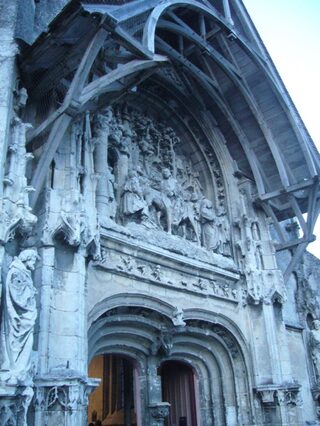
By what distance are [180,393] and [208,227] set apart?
3160 mm

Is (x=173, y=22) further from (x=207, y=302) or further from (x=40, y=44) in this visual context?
(x=207, y=302)

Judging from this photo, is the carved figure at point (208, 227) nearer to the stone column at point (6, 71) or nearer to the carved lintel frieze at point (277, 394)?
the carved lintel frieze at point (277, 394)

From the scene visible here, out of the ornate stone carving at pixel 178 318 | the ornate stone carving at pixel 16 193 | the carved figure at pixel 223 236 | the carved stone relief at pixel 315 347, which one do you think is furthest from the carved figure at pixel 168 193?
the carved stone relief at pixel 315 347

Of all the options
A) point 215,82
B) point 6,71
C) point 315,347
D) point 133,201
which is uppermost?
point 215,82

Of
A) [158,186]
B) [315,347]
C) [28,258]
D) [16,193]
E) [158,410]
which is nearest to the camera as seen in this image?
[28,258]

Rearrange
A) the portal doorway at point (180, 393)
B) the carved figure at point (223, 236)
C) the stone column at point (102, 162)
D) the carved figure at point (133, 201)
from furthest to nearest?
1. the carved figure at point (223, 236)
2. the portal doorway at point (180, 393)
3. the carved figure at point (133, 201)
4. the stone column at point (102, 162)

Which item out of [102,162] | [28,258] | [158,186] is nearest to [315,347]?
[158,186]

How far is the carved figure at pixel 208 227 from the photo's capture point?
948 cm

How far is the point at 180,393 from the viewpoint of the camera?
29.3 feet

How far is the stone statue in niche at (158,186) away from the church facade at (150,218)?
4 centimetres

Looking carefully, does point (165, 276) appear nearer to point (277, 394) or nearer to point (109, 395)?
point (277, 394)

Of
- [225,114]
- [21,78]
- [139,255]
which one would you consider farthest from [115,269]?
[225,114]

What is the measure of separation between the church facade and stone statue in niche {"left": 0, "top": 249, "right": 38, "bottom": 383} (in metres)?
0.01

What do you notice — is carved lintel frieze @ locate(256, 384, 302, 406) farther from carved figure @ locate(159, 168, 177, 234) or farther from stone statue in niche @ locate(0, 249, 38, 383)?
stone statue in niche @ locate(0, 249, 38, 383)
